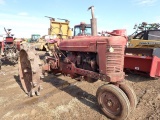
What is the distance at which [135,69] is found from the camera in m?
6.23

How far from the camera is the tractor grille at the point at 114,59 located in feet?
11.4

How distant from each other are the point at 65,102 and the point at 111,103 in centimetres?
120

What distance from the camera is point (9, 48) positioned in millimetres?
8930

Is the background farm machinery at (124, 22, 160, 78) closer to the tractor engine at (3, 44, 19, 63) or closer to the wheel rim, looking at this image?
the wheel rim

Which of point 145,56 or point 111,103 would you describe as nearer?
point 111,103

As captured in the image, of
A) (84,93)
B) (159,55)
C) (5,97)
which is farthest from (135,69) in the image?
(5,97)

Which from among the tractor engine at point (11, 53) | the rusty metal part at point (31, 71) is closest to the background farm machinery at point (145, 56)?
the rusty metal part at point (31, 71)

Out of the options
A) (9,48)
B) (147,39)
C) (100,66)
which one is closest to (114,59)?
(100,66)

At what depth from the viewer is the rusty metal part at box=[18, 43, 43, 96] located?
4293 mm

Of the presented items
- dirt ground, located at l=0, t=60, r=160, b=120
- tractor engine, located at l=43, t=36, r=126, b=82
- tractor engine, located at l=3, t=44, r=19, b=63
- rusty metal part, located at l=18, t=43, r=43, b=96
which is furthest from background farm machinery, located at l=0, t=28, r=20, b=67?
tractor engine, located at l=43, t=36, r=126, b=82

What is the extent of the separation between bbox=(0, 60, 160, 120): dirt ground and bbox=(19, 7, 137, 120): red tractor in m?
0.26

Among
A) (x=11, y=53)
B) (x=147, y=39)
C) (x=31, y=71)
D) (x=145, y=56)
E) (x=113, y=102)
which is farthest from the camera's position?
(x=11, y=53)

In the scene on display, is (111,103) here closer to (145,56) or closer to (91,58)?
(91,58)

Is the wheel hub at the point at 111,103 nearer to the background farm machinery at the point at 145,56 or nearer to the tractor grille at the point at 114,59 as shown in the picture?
the tractor grille at the point at 114,59
